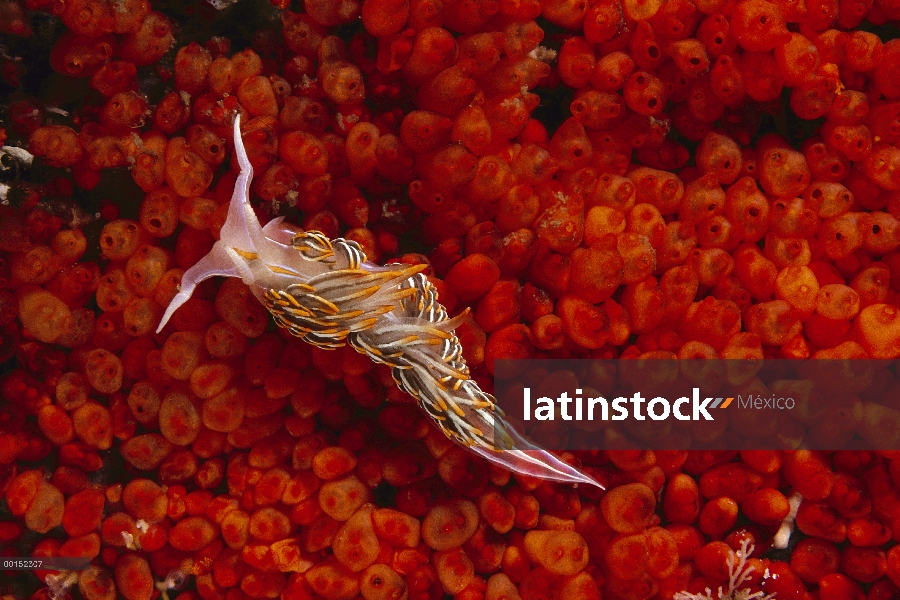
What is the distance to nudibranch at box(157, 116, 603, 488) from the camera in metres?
1.52

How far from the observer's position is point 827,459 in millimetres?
1820

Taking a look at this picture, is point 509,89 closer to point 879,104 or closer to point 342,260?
point 342,260

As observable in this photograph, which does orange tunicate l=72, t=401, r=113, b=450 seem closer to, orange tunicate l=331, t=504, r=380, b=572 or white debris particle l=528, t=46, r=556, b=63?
orange tunicate l=331, t=504, r=380, b=572

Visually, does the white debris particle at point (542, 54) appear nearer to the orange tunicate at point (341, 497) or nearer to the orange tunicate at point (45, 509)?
the orange tunicate at point (341, 497)

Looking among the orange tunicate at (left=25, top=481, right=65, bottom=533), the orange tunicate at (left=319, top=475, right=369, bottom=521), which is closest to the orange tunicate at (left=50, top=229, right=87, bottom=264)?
the orange tunicate at (left=25, top=481, right=65, bottom=533)

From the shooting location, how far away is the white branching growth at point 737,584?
5.81ft

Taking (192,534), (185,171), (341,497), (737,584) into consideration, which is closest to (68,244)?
(185,171)

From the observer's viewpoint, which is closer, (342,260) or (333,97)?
(342,260)

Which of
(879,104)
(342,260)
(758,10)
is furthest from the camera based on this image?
(879,104)

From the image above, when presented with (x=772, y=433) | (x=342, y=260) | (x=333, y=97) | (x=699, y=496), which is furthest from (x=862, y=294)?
(x=333, y=97)

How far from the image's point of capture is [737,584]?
70.5 inches

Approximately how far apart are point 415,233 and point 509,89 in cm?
45

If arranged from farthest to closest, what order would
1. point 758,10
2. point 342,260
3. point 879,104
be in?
1. point 879,104
2. point 758,10
3. point 342,260

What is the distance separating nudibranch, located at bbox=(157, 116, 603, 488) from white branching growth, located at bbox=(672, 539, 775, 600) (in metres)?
0.72
